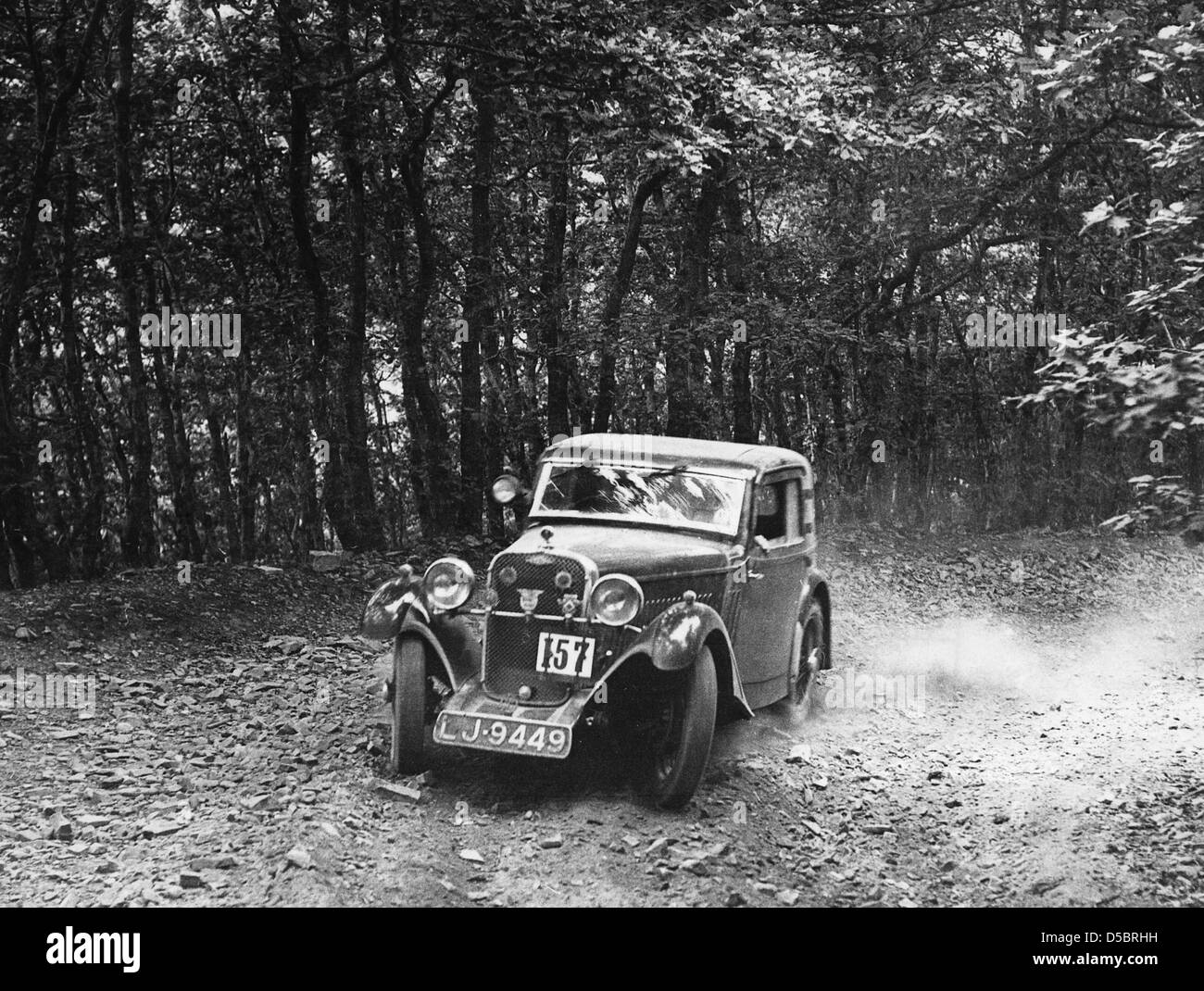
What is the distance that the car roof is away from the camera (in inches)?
318

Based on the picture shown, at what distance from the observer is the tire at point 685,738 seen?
645 cm

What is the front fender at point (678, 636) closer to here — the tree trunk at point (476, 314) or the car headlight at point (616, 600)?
the car headlight at point (616, 600)

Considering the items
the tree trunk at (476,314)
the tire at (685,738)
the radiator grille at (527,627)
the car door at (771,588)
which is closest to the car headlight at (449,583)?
the radiator grille at (527,627)

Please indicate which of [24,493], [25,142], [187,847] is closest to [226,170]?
[25,142]

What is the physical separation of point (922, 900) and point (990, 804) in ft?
4.87

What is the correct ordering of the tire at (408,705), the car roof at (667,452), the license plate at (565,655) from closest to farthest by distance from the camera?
the license plate at (565,655) → the tire at (408,705) → the car roof at (667,452)

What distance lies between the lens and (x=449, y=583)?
7168 millimetres

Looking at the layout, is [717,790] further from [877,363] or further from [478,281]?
[877,363]

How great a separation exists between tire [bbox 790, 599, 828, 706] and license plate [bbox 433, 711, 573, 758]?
114 inches

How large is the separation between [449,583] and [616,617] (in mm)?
1148

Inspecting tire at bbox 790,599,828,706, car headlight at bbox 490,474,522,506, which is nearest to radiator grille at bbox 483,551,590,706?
car headlight at bbox 490,474,522,506

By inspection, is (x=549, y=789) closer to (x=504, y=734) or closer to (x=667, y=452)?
(x=504, y=734)

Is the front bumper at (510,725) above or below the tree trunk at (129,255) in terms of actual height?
below

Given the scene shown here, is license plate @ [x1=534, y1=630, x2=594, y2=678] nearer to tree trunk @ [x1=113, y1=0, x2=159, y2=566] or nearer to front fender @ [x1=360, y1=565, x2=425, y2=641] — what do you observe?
front fender @ [x1=360, y1=565, x2=425, y2=641]
